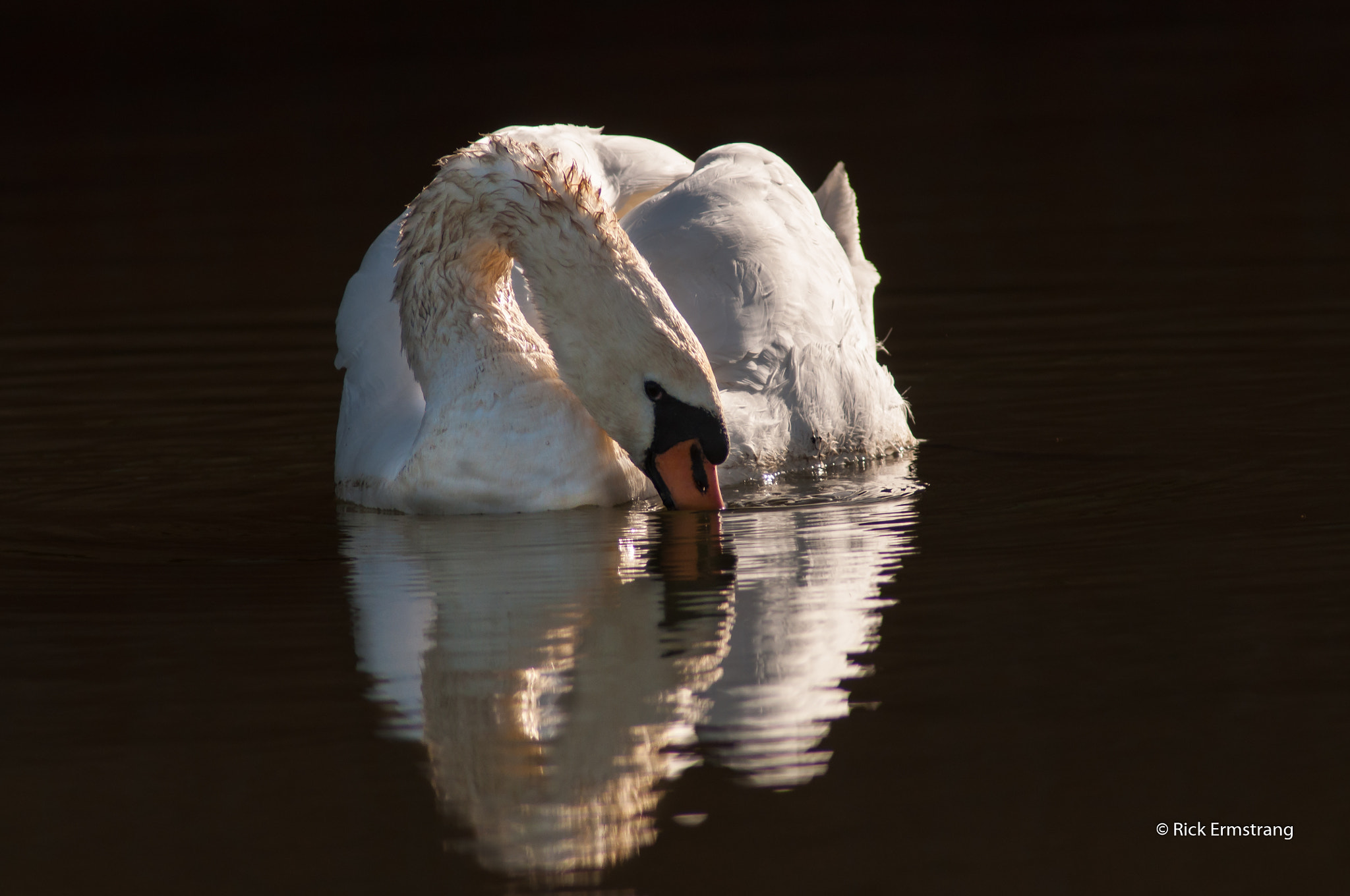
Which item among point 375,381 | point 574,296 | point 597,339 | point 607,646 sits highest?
point 574,296

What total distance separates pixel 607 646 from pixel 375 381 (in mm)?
2774

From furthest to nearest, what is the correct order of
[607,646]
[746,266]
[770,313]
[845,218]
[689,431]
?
[845,218], [746,266], [770,313], [689,431], [607,646]

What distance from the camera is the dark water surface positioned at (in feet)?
11.1

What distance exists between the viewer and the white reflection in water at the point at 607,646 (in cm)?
360

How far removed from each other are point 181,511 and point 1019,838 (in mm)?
3886

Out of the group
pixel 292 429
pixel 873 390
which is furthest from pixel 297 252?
pixel 873 390

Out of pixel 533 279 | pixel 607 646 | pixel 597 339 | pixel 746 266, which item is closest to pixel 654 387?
pixel 597 339

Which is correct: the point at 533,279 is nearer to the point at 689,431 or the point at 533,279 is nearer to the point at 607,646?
the point at 689,431

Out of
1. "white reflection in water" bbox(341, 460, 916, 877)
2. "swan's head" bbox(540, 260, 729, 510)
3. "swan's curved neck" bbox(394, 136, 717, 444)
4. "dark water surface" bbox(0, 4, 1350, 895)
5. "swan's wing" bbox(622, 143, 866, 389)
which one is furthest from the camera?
"swan's wing" bbox(622, 143, 866, 389)

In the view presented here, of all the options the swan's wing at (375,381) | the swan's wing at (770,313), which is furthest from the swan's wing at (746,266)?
the swan's wing at (375,381)

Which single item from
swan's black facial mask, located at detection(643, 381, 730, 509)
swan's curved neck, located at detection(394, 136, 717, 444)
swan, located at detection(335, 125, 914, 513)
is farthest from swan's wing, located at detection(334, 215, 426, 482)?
swan's black facial mask, located at detection(643, 381, 730, 509)

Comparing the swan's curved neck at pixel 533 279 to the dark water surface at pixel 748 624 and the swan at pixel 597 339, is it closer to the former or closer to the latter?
the swan at pixel 597 339

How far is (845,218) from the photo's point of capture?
8.58 metres

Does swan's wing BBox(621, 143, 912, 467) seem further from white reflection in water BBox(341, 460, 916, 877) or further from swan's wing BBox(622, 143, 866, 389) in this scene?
white reflection in water BBox(341, 460, 916, 877)
